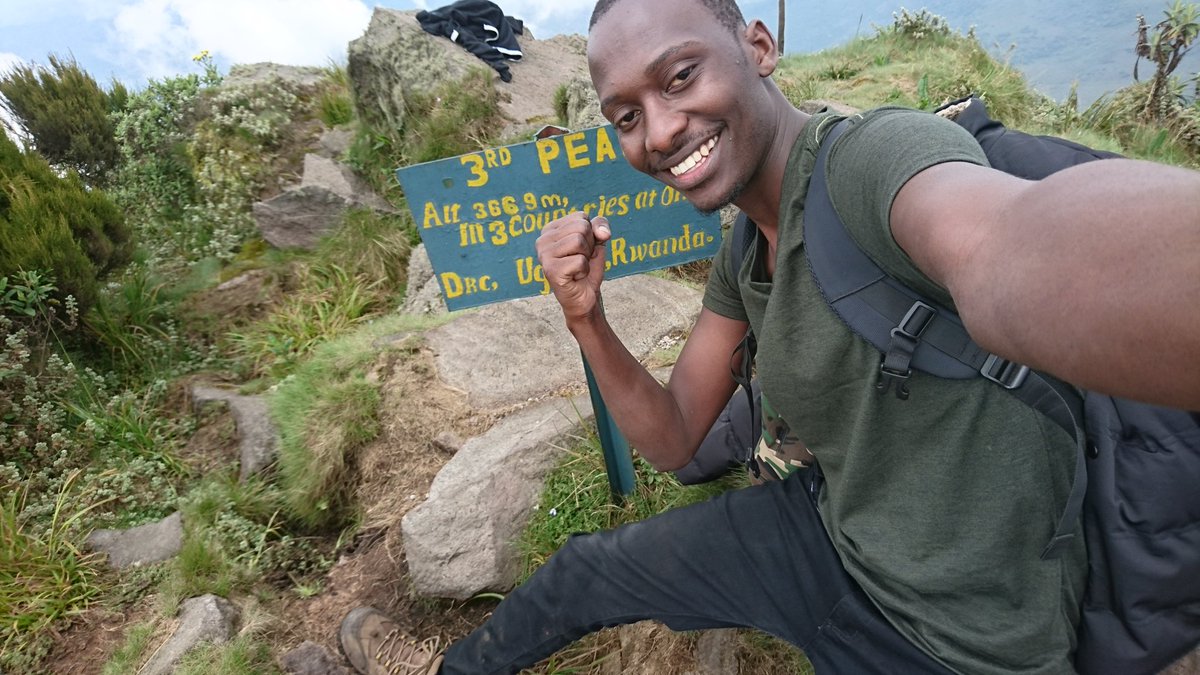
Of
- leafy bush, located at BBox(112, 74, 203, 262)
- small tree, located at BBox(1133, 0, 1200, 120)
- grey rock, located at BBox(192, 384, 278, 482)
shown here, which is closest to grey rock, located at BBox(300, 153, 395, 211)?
leafy bush, located at BBox(112, 74, 203, 262)

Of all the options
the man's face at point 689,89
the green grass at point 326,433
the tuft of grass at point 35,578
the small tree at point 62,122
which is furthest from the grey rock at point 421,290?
the small tree at point 62,122

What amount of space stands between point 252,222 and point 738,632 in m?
6.18

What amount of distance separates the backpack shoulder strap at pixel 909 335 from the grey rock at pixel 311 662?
250 cm

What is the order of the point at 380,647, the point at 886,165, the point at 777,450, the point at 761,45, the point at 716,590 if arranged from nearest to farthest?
1. the point at 886,165
2. the point at 761,45
3. the point at 716,590
4. the point at 777,450
5. the point at 380,647

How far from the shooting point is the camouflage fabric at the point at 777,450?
1921mm

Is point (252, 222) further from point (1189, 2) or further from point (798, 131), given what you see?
point (1189, 2)

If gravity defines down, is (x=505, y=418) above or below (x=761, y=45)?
→ below

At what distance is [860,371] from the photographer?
4.17 ft

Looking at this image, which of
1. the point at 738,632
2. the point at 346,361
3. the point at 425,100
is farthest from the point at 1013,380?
the point at 425,100

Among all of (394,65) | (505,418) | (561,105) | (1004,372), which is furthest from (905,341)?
(394,65)

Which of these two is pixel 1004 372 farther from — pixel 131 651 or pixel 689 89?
pixel 131 651

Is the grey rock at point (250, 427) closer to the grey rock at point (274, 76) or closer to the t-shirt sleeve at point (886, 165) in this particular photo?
the t-shirt sleeve at point (886, 165)

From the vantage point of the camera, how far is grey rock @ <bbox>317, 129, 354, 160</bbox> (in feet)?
23.5

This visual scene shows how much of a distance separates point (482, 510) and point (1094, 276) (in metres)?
2.62
